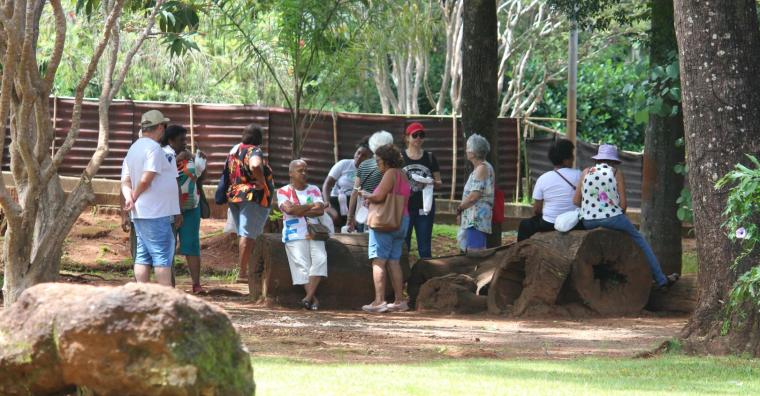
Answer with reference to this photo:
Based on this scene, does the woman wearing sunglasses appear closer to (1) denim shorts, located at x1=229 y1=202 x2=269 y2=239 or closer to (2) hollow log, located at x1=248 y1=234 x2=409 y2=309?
(2) hollow log, located at x1=248 y1=234 x2=409 y2=309

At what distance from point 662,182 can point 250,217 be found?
480cm

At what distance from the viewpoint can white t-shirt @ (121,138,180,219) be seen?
10867mm

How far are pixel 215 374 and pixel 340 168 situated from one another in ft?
31.1

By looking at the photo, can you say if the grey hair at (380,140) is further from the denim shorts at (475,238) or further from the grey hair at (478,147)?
the denim shorts at (475,238)

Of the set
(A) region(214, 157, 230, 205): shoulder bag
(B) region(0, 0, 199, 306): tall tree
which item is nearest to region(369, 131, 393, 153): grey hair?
(A) region(214, 157, 230, 205): shoulder bag

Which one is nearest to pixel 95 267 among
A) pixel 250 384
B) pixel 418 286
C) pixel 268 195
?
pixel 268 195

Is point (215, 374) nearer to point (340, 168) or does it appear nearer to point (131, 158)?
point (131, 158)

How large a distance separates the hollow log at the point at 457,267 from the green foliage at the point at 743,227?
4.08m

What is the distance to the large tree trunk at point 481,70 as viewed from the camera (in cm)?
1510

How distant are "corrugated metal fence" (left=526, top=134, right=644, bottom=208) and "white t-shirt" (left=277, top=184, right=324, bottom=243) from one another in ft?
37.7

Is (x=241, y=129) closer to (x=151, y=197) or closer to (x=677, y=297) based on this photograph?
(x=677, y=297)

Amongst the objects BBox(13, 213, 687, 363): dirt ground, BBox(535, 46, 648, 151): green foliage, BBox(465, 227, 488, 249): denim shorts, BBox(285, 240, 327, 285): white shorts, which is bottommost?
BBox(13, 213, 687, 363): dirt ground

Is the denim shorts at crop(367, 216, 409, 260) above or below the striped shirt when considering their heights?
below

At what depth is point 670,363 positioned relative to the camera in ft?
29.1
